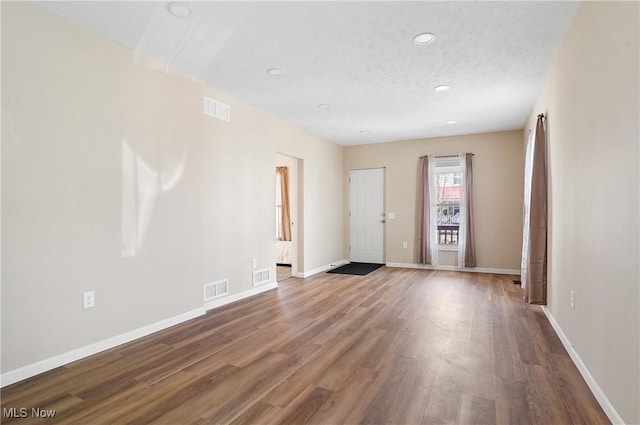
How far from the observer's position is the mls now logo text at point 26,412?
1965 mm

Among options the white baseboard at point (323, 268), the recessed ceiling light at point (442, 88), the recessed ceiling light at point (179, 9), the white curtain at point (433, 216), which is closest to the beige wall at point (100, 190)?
the recessed ceiling light at point (179, 9)

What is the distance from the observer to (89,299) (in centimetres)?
283

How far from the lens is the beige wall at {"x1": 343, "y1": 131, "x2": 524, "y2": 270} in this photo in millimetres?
6445

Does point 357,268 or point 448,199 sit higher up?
point 448,199

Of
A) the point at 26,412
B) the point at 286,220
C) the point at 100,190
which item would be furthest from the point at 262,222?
the point at 26,412

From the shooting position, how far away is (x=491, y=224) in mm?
6602

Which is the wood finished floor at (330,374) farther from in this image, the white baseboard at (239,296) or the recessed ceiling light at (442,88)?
the recessed ceiling light at (442,88)

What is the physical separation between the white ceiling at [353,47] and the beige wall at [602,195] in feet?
1.67

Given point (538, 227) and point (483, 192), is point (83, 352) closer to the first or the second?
point (538, 227)

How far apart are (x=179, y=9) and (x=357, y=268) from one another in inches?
215

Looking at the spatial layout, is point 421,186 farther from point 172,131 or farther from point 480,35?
point 172,131

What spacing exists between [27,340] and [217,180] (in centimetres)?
239

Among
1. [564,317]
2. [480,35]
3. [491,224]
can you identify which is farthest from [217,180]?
[491,224]

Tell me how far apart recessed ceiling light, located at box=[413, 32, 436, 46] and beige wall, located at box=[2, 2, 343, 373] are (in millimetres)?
2395
